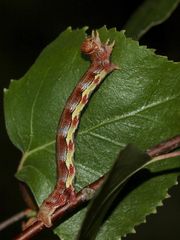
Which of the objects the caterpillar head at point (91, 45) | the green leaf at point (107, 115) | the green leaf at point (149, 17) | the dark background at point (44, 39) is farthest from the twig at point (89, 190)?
the dark background at point (44, 39)

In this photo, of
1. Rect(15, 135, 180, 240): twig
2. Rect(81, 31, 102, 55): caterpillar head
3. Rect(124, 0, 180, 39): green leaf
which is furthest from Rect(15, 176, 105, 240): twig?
Rect(124, 0, 180, 39): green leaf

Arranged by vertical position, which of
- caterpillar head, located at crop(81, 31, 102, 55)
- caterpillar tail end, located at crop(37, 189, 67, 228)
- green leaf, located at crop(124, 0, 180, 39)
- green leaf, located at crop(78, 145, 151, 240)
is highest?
caterpillar head, located at crop(81, 31, 102, 55)

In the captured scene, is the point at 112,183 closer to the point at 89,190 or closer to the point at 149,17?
the point at 89,190

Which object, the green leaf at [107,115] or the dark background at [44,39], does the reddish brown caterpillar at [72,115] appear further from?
the dark background at [44,39]

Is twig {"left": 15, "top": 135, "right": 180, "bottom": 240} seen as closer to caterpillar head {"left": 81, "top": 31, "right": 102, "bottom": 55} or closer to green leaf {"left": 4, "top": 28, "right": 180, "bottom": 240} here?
green leaf {"left": 4, "top": 28, "right": 180, "bottom": 240}

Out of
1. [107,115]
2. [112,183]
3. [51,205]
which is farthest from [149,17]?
[112,183]

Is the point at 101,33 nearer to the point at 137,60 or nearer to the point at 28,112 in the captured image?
the point at 137,60

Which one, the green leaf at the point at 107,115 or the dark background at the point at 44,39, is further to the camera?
the dark background at the point at 44,39

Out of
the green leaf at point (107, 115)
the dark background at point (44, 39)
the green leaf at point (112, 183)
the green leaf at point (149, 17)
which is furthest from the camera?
the dark background at point (44, 39)
